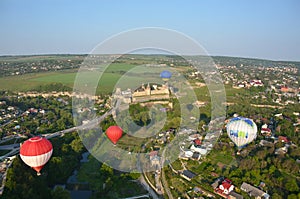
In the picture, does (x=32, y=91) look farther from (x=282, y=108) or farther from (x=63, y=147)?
(x=282, y=108)

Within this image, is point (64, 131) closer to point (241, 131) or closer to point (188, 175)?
point (188, 175)

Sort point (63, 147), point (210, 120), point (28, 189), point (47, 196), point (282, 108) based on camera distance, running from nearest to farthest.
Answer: point (28, 189), point (47, 196), point (63, 147), point (210, 120), point (282, 108)

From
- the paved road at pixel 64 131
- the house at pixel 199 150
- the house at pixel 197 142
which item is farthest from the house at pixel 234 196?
the paved road at pixel 64 131

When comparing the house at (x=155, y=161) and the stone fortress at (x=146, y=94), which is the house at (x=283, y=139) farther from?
the stone fortress at (x=146, y=94)

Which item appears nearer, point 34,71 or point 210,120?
point 210,120


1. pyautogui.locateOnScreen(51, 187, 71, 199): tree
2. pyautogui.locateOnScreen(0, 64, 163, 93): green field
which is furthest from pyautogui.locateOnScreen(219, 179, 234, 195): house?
pyautogui.locateOnScreen(0, 64, 163, 93): green field

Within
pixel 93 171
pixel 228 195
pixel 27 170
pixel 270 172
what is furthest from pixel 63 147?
pixel 270 172

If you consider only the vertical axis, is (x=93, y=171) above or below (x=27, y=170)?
below

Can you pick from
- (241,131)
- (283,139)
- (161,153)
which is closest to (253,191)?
(241,131)

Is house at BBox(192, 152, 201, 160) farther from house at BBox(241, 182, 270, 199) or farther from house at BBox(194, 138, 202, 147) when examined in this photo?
house at BBox(241, 182, 270, 199)
